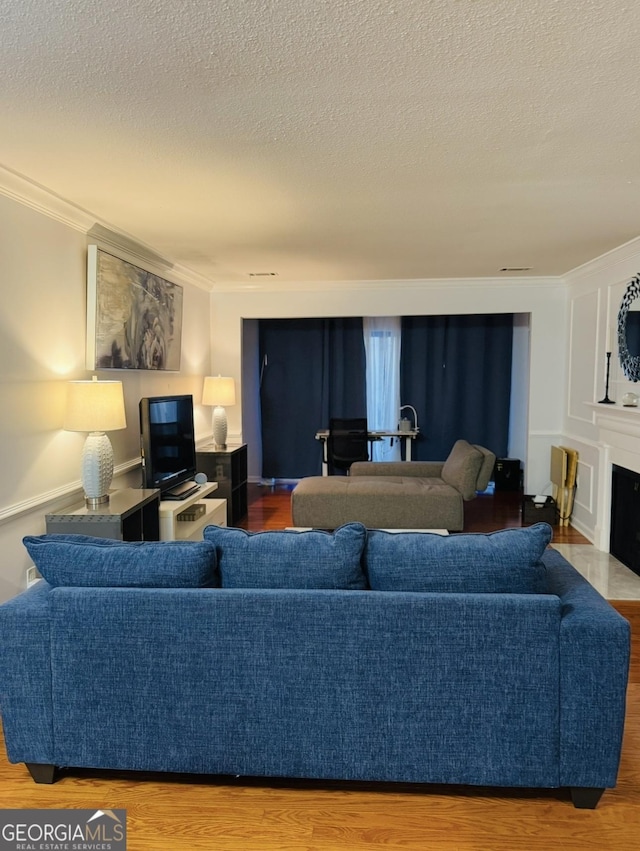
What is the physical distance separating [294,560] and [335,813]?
2.69 feet

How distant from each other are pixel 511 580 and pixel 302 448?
19.0ft

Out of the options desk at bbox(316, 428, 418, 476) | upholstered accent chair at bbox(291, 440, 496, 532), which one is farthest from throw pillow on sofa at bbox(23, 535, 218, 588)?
desk at bbox(316, 428, 418, 476)

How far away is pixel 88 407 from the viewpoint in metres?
3.28

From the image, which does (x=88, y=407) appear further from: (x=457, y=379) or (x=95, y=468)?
(x=457, y=379)

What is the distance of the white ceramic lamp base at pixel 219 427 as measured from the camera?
19.1 feet

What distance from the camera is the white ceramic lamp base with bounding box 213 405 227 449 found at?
5828 mm

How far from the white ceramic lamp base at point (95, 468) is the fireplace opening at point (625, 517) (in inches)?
145

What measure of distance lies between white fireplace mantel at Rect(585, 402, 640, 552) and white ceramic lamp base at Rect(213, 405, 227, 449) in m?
3.39

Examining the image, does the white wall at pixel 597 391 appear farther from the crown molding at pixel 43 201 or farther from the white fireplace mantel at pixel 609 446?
the crown molding at pixel 43 201

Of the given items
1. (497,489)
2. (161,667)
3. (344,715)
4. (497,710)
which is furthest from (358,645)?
(497,489)

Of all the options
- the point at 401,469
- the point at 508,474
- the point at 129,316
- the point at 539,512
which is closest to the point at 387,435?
the point at 401,469

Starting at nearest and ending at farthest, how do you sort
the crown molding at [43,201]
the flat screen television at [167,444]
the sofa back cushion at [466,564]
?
1. the sofa back cushion at [466,564]
2. the crown molding at [43,201]
3. the flat screen television at [167,444]

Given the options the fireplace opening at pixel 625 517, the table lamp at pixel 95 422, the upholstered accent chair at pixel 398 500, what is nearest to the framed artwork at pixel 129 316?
the table lamp at pixel 95 422

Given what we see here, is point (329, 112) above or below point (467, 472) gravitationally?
above
